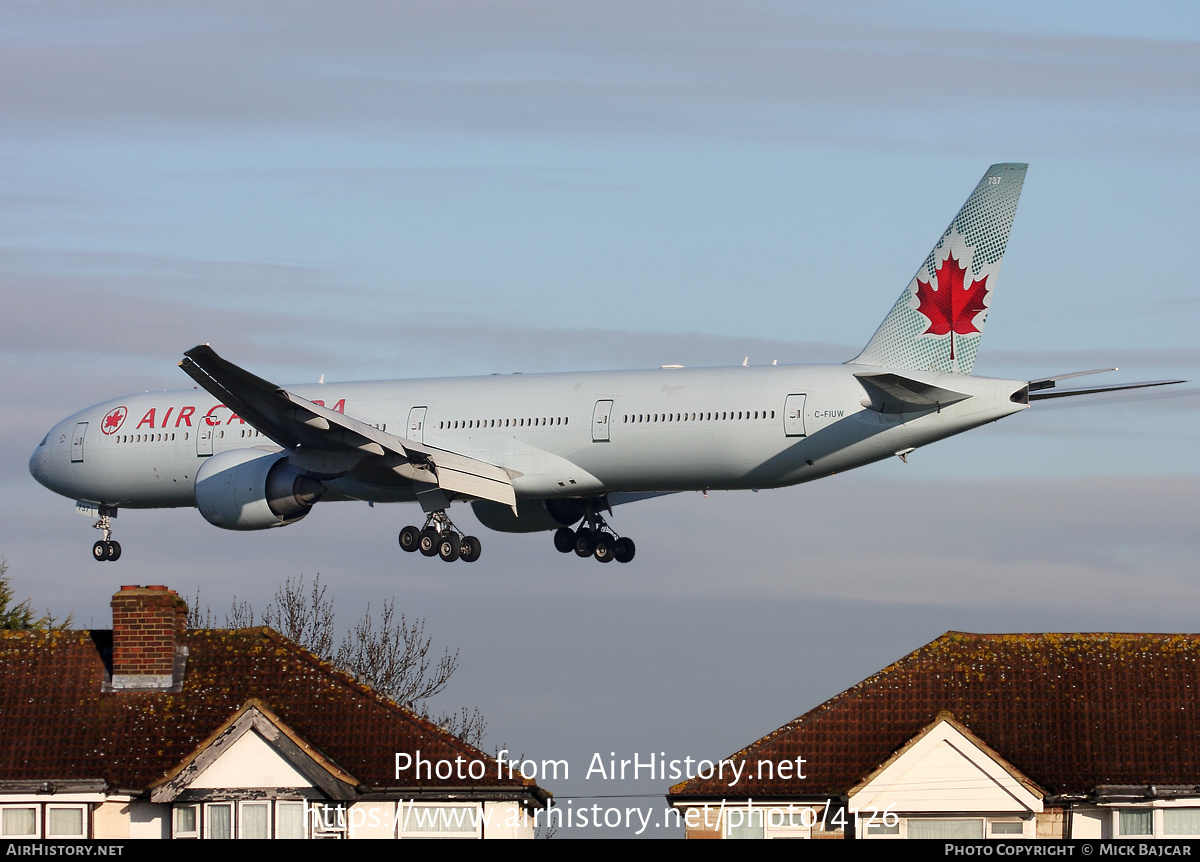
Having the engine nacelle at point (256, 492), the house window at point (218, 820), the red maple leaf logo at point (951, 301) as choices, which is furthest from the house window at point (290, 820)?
the red maple leaf logo at point (951, 301)

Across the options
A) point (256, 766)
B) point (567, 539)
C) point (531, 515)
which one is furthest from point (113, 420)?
point (256, 766)

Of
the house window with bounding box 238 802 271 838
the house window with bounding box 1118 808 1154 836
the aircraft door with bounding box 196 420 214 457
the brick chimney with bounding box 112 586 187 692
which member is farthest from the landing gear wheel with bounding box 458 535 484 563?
the house window with bounding box 1118 808 1154 836

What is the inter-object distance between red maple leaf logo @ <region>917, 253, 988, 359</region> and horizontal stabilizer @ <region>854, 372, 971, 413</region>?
1.76 metres

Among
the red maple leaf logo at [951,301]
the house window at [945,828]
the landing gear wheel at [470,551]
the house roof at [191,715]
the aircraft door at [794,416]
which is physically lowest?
the house window at [945,828]

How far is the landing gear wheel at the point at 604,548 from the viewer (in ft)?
175

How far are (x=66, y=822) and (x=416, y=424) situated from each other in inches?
782

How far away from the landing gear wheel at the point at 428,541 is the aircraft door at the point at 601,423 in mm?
5305

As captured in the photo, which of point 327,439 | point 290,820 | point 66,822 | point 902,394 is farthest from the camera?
point 327,439

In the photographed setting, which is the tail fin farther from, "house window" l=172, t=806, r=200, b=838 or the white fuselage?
"house window" l=172, t=806, r=200, b=838

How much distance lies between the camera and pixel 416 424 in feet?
164

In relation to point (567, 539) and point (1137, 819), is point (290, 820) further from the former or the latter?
point (567, 539)

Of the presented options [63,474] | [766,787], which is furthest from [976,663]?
[63,474]

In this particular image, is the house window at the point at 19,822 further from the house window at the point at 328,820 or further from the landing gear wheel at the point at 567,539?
the landing gear wheel at the point at 567,539

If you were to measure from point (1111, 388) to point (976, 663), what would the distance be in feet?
29.1
